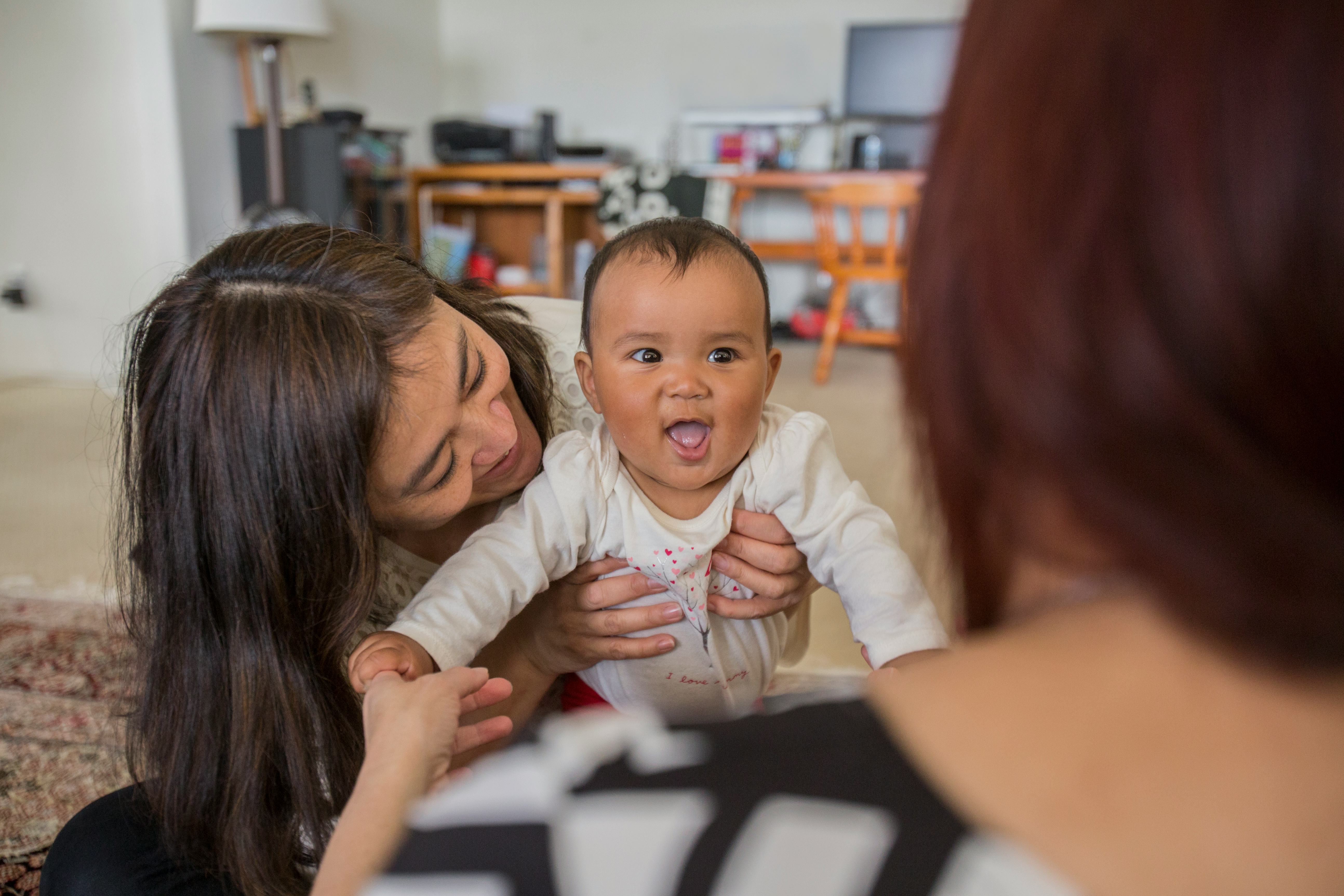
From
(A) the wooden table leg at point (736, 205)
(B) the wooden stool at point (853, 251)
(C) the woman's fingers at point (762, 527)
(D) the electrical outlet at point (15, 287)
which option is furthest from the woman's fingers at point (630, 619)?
(D) the electrical outlet at point (15, 287)

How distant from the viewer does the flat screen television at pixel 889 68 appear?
4.79 m

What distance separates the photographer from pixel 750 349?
1.00m

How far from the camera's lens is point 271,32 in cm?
349

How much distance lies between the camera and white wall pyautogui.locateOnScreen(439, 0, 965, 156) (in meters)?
5.10

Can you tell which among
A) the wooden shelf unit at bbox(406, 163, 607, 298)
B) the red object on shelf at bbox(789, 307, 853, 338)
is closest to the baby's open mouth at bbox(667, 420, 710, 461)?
the wooden shelf unit at bbox(406, 163, 607, 298)

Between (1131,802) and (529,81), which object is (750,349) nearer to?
(1131,802)

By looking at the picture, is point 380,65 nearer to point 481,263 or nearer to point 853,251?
point 481,263

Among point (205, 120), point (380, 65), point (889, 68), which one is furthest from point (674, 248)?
point (380, 65)

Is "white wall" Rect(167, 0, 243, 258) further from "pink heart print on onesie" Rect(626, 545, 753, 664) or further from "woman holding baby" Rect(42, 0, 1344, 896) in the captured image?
"woman holding baby" Rect(42, 0, 1344, 896)

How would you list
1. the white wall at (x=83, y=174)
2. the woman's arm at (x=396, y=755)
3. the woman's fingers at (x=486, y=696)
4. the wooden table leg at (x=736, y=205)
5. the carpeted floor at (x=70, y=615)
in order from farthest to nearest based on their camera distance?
the wooden table leg at (x=736, y=205), the white wall at (x=83, y=174), the carpeted floor at (x=70, y=615), the woman's fingers at (x=486, y=696), the woman's arm at (x=396, y=755)

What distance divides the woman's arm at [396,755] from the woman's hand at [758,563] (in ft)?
1.08

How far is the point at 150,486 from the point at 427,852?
0.66 m

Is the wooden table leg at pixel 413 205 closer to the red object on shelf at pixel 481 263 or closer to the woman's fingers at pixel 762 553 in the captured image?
the red object on shelf at pixel 481 263

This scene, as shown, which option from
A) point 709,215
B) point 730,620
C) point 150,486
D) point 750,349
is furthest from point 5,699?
point 709,215
